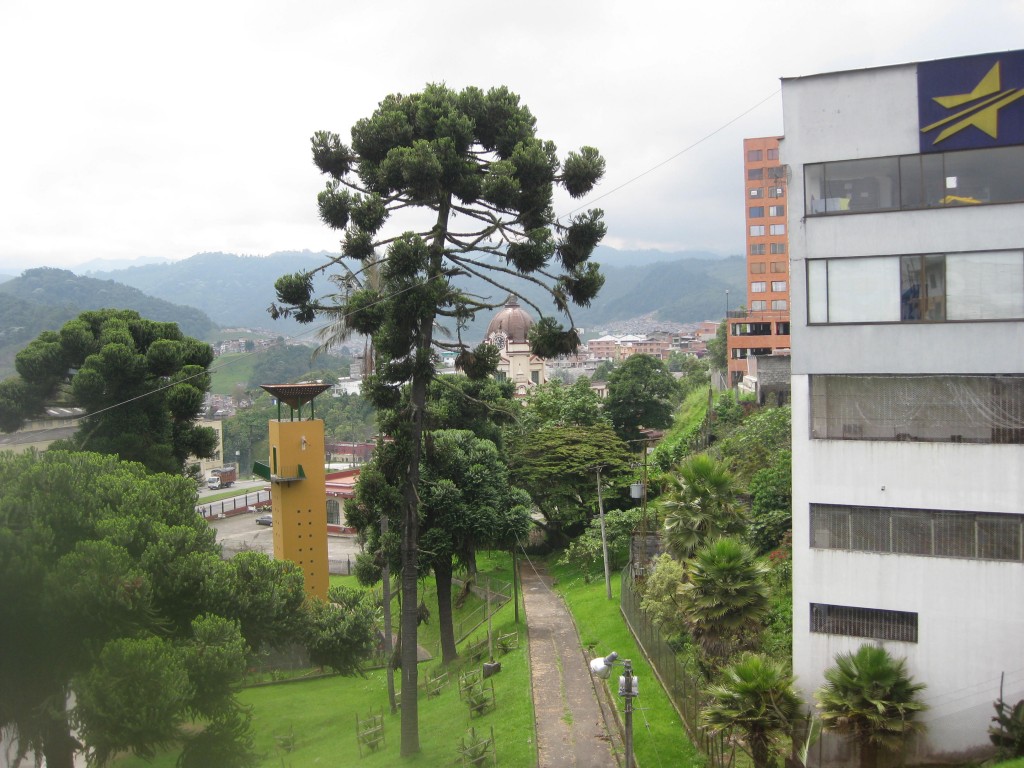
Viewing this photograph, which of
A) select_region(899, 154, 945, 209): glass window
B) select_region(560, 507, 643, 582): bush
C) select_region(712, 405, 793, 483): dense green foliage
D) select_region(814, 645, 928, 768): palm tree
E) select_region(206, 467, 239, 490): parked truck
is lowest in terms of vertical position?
select_region(206, 467, 239, 490): parked truck

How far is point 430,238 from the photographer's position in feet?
59.3

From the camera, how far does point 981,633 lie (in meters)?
14.6

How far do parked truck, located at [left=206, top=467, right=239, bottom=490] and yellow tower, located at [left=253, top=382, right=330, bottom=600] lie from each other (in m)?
65.1

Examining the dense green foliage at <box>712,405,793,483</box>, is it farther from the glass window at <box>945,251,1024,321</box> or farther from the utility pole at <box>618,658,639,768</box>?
→ the utility pole at <box>618,658,639,768</box>

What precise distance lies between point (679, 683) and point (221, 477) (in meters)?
80.8

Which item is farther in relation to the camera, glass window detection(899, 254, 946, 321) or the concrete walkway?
the concrete walkway

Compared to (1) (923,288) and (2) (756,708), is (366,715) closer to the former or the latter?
(2) (756,708)

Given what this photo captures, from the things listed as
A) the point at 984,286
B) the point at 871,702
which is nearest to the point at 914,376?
the point at 984,286

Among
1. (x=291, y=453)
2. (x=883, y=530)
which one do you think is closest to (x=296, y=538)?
(x=291, y=453)

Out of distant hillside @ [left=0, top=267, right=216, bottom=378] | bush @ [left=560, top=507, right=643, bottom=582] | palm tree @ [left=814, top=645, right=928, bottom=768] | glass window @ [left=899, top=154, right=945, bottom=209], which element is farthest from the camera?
distant hillside @ [left=0, top=267, right=216, bottom=378]

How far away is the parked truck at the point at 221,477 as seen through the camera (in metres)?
89.0

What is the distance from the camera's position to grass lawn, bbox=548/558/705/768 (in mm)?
15883

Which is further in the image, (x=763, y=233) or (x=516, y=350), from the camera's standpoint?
(x=516, y=350)

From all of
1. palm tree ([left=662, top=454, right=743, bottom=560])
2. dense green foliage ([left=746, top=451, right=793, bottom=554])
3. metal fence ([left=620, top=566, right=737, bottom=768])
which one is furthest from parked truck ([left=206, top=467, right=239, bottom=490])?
palm tree ([left=662, top=454, right=743, bottom=560])
